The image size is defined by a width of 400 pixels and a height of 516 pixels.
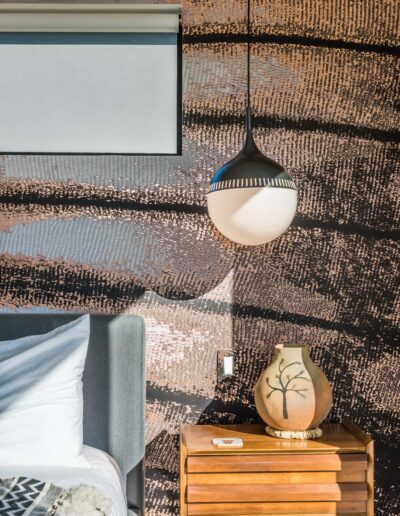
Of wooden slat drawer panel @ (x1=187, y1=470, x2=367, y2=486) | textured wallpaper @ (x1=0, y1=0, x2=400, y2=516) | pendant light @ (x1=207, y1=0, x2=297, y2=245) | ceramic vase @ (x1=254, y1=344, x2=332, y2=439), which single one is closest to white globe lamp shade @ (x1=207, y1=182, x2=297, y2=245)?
pendant light @ (x1=207, y1=0, x2=297, y2=245)

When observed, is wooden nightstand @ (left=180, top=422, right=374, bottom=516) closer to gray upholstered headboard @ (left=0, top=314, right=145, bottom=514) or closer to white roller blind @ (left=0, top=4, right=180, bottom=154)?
gray upholstered headboard @ (left=0, top=314, right=145, bottom=514)

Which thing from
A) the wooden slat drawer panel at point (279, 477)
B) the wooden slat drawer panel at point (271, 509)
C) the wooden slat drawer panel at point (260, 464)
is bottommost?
the wooden slat drawer panel at point (271, 509)

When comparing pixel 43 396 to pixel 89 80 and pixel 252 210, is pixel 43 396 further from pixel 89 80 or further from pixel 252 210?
pixel 89 80

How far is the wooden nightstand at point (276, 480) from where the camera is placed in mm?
2131

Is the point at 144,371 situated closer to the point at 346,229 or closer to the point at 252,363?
the point at 252,363

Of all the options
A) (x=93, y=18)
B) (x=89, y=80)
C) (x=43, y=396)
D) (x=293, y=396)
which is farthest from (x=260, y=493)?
(x=93, y=18)

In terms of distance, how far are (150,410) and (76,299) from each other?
1.82ft

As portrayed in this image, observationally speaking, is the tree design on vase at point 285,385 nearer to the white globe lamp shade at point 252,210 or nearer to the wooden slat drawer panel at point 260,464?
the wooden slat drawer panel at point 260,464

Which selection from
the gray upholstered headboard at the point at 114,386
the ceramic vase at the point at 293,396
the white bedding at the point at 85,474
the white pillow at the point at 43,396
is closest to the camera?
the white bedding at the point at 85,474

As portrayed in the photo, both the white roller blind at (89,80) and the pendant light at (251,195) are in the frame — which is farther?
the white roller blind at (89,80)

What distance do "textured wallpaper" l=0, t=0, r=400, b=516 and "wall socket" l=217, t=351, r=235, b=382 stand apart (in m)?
0.03

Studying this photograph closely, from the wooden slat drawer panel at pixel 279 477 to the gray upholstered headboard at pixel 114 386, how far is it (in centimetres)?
38

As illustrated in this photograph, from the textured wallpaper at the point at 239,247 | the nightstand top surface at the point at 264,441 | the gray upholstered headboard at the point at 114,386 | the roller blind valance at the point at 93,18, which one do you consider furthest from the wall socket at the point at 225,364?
the roller blind valance at the point at 93,18

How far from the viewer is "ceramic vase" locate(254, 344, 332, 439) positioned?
2.23 metres
